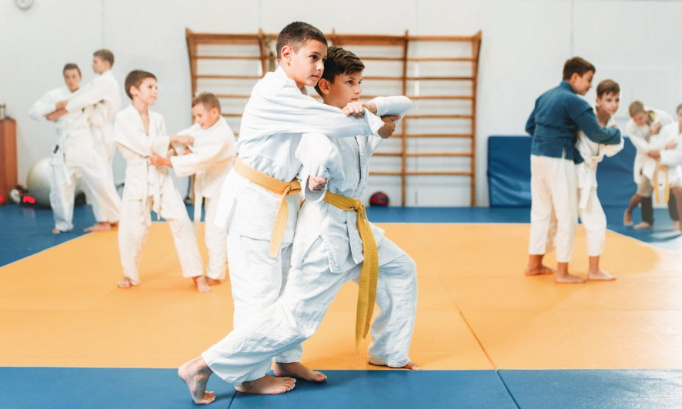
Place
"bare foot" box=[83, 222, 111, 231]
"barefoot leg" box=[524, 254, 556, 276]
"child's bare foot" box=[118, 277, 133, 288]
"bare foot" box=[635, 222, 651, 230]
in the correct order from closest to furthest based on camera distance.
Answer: "child's bare foot" box=[118, 277, 133, 288], "barefoot leg" box=[524, 254, 556, 276], "bare foot" box=[83, 222, 111, 231], "bare foot" box=[635, 222, 651, 230]

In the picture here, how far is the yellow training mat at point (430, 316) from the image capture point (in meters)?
2.70

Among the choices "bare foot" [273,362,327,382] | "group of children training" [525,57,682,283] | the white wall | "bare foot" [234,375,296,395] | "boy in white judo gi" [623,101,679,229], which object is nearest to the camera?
"bare foot" [234,375,296,395]

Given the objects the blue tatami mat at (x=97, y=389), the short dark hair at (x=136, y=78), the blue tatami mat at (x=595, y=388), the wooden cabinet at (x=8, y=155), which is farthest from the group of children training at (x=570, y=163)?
the wooden cabinet at (x=8, y=155)

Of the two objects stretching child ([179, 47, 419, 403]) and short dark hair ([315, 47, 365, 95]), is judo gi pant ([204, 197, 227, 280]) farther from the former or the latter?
short dark hair ([315, 47, 365, 95])

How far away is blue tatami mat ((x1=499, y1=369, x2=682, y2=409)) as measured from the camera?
2.18m

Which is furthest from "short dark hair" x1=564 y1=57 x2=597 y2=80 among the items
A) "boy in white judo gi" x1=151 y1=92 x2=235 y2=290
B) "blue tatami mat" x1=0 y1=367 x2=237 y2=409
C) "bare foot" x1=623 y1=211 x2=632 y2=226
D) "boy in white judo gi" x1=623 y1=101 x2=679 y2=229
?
"bare foot" x1=623 y1=211 x2=632 y2=226

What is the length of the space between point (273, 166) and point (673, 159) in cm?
536

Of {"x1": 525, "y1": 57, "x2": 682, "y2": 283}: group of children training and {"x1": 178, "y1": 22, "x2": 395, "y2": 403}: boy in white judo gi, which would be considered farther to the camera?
{"x1": 525, "y1": 57, "x2": 682, "y2": 283}: group of children training

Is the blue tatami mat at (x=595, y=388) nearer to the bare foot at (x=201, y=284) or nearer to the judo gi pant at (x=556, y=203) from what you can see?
the judo gi pant at (x=556, y=203)

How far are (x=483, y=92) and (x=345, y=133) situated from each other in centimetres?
736

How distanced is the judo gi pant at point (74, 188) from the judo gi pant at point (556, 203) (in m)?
4.11

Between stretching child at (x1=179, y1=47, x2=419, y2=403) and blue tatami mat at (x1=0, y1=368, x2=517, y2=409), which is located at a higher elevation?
stretching child at (x1=179, y1=47, x2=419, y2=403)

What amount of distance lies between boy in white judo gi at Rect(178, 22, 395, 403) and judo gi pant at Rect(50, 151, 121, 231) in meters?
4.49

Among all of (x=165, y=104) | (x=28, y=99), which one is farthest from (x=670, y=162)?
(x=28, y=99)
